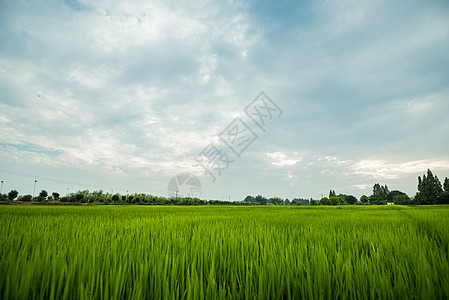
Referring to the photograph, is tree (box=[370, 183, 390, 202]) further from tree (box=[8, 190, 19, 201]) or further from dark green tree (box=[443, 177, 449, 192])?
tree (box=[8, 190, 19, 201])

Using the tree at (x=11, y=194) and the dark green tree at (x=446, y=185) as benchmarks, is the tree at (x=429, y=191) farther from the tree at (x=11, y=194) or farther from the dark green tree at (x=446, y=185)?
the tree at (x=11, y=194)

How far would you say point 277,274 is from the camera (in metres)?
1.12

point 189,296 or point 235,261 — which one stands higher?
point 189,296

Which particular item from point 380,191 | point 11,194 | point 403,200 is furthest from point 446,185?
point 11,194

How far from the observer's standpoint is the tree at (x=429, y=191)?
194 ft

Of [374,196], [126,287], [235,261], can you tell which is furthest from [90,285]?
[374,196]

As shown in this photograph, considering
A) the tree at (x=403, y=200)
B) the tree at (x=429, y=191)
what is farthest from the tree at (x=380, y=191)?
the tree at (x=429, y=191)

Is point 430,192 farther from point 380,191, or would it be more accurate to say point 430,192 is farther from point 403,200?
point 380,191

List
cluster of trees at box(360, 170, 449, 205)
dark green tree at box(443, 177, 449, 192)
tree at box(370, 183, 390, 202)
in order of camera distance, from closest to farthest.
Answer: cluster of trees at box(360, 170, 449, 205) → dark green tree at box(443, 177, 449, 192) → tree at box(370, 183, 390, 202)

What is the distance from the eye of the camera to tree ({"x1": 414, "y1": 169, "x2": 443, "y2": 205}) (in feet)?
194

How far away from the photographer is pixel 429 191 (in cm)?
6175

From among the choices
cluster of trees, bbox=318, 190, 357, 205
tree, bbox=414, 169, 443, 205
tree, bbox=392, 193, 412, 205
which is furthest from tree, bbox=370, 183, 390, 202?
tree, bbox=414, 169, 443, 205

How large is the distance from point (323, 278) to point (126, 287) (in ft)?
3.69

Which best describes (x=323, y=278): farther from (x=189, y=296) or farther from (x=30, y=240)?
(x=30, y=240)
